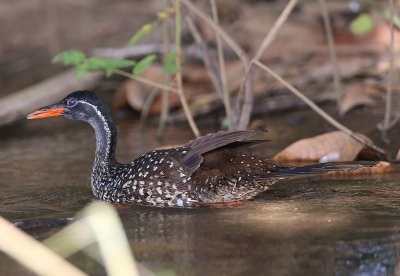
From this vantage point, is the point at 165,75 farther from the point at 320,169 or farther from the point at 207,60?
the point at 320,169

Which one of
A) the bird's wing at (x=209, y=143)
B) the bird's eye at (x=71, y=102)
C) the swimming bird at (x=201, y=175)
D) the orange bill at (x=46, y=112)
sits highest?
the bird's eye at (x=71, y=102)

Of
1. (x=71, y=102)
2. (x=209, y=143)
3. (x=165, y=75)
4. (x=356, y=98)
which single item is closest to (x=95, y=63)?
(x=71, y=102)

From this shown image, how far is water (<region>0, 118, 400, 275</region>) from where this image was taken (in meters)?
4.10

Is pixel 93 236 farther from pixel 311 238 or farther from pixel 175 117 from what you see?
pixel 175 117

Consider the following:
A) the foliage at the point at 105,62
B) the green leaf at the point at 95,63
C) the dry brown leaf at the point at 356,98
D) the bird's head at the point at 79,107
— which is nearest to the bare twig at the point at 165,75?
A: the foliage at the point at 105,62

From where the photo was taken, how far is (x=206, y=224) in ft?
16.2

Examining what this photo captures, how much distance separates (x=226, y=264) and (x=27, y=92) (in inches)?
214

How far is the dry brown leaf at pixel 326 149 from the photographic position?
6660 mm

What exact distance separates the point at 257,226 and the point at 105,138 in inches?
81.2

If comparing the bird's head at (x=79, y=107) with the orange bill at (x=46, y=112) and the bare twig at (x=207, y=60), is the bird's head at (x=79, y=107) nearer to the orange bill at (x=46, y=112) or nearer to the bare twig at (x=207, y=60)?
the orange bill at (x=46, y=112)

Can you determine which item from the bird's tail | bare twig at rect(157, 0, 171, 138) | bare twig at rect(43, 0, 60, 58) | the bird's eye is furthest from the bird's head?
bare twig at rect(43, 0, 60, 58)

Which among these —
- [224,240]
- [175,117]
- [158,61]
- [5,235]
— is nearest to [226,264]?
[224,240]

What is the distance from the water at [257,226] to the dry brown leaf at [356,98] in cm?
163

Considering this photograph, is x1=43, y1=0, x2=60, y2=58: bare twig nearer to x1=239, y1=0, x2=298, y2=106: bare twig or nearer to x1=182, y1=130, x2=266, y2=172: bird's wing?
x1=239, y1=0, x2=298, y2=106: bare twig
